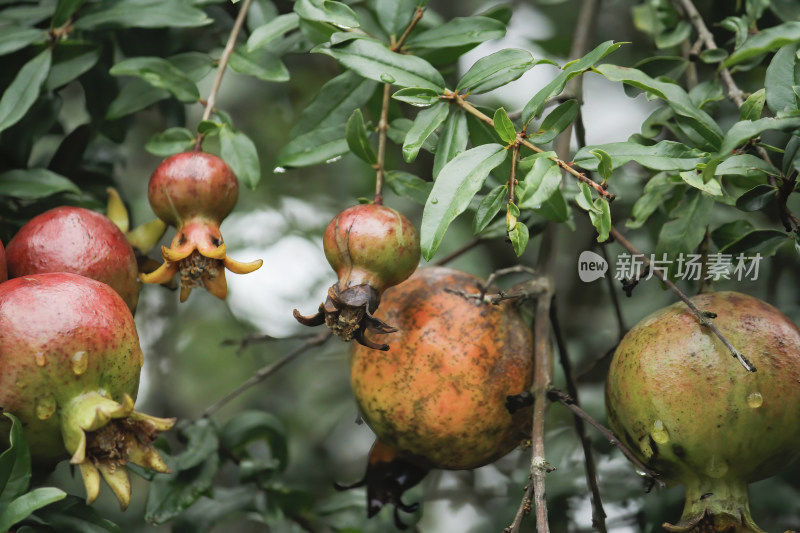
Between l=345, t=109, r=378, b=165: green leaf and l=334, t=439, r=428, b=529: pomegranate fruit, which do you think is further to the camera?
l=334, t=439, r=428, b=529: pomegranate fruit

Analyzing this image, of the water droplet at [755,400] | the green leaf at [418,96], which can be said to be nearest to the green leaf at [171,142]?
the green leaf at [418,96]

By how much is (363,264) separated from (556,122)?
31 centimetres

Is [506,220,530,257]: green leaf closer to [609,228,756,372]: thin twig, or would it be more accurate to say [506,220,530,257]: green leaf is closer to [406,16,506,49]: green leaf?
[609,228,756,372]: thin twig

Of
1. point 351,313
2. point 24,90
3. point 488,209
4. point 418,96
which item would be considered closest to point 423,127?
point 418,96

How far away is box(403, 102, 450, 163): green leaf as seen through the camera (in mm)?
1002

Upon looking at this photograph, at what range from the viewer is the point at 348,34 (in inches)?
42.5

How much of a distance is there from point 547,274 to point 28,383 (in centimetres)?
74

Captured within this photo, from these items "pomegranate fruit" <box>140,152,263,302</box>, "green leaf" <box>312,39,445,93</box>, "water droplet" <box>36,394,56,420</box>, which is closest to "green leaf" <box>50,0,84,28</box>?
"pomegranate fruit" <box>140,152,263,302</box>

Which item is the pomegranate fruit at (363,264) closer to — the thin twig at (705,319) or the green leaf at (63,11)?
the thin twig at (705,319)

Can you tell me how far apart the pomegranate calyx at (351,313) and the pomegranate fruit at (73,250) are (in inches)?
9.6

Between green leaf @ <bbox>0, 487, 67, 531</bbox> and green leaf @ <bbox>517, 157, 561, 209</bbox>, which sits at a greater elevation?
green leaf @ <bbox>517, 157, 561, 209</bbox>

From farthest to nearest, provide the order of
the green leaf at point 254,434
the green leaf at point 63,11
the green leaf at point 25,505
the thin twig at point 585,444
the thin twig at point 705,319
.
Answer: the green leaf at point 254,434, the green leaf at point 63,11, the thin twig at point 585,444, the thin twig at point 705,319, the green leaf at point 25,505

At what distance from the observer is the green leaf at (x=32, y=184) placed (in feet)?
4.04

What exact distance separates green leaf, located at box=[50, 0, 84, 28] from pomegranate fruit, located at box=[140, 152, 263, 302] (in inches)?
14.8
